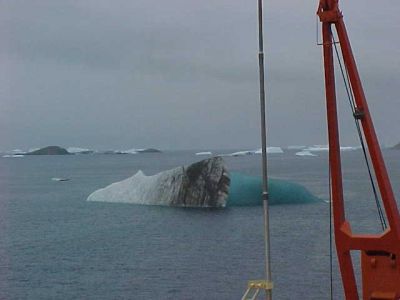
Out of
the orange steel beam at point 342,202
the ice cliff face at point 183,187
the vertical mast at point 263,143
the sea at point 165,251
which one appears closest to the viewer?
the vertical mast at point 263,143

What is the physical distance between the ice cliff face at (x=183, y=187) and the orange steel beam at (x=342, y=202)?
27.6 meters

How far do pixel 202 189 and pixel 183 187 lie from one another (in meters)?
1.29

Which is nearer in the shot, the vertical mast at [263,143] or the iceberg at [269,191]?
the vertical mast at [263,143]

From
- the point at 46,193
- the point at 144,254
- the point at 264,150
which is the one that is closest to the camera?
the point at 264,150

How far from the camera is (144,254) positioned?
2544 cm

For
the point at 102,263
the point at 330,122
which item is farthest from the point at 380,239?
the point at 102,263

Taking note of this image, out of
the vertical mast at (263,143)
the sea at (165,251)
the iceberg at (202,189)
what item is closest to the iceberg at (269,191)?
the iceberg at (202,189)

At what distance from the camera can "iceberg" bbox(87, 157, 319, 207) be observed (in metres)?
36.2

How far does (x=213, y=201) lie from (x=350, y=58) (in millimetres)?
31285

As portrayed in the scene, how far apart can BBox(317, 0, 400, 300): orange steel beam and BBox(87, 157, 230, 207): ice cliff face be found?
27560 millimetres

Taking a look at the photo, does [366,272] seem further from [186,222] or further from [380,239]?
[186,222]

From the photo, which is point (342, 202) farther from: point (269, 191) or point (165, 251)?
point (269, 191)

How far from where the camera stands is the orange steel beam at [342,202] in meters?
7.92

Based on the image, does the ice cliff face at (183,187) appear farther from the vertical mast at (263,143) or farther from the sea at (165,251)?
the vertical mast at (263,143)
